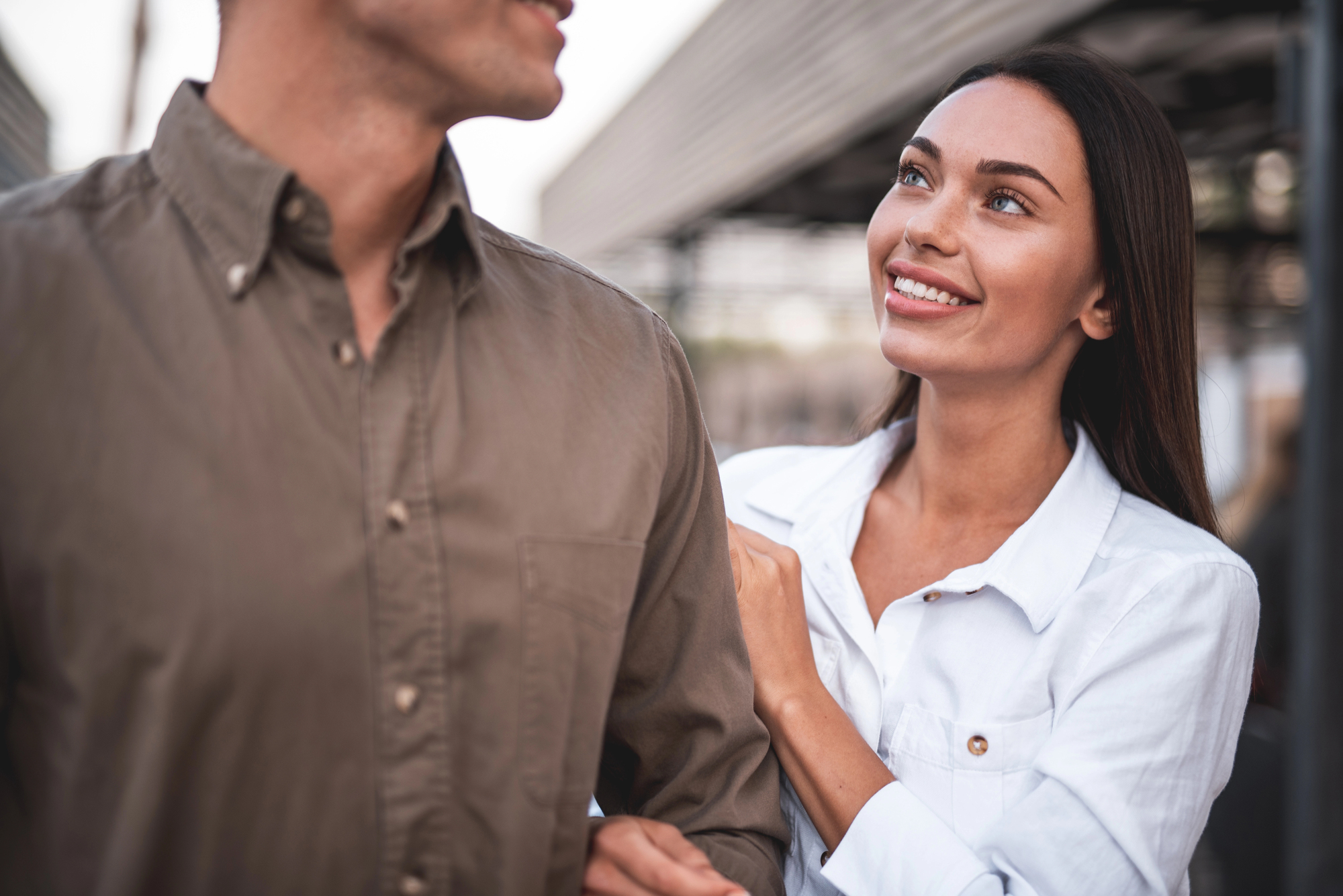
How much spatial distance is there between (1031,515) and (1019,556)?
0.21 meters

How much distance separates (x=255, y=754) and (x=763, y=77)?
265 inches

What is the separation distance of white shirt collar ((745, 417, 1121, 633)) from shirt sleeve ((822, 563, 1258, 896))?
15 centimetres

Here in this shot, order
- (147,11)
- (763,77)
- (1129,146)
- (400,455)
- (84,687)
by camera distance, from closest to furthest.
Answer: (84,687) → (400,455) → (1129,146) → (147,11) → (763,77)

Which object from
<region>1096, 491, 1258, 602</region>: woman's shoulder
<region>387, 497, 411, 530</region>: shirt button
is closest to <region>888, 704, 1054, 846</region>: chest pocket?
<region>1096, 491, 1258, 602</region>: woman's shoulder

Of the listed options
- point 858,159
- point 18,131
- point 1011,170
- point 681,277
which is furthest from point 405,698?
point 681,277

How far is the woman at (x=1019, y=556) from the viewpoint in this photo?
65.4 inches

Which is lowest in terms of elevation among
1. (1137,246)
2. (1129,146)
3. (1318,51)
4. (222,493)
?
(222,493)

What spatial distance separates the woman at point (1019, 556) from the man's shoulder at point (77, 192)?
1113 millimetres

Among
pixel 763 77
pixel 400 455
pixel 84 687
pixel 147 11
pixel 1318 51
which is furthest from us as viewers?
pixel 763 77

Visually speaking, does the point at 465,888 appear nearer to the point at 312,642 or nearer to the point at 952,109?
the point at 312,642

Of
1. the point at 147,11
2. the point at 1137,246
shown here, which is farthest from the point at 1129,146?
the point at 147,11

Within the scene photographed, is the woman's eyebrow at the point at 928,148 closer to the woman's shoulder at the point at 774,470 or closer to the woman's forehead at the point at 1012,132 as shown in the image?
the woman's forehead at the point at 1012,132

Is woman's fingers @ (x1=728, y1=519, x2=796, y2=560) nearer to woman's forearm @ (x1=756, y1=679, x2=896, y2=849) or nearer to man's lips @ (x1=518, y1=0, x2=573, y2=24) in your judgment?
woman's forearm @ (x1=756, y1=679, x2=896, y2=849)

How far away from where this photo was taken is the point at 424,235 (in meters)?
1.22
